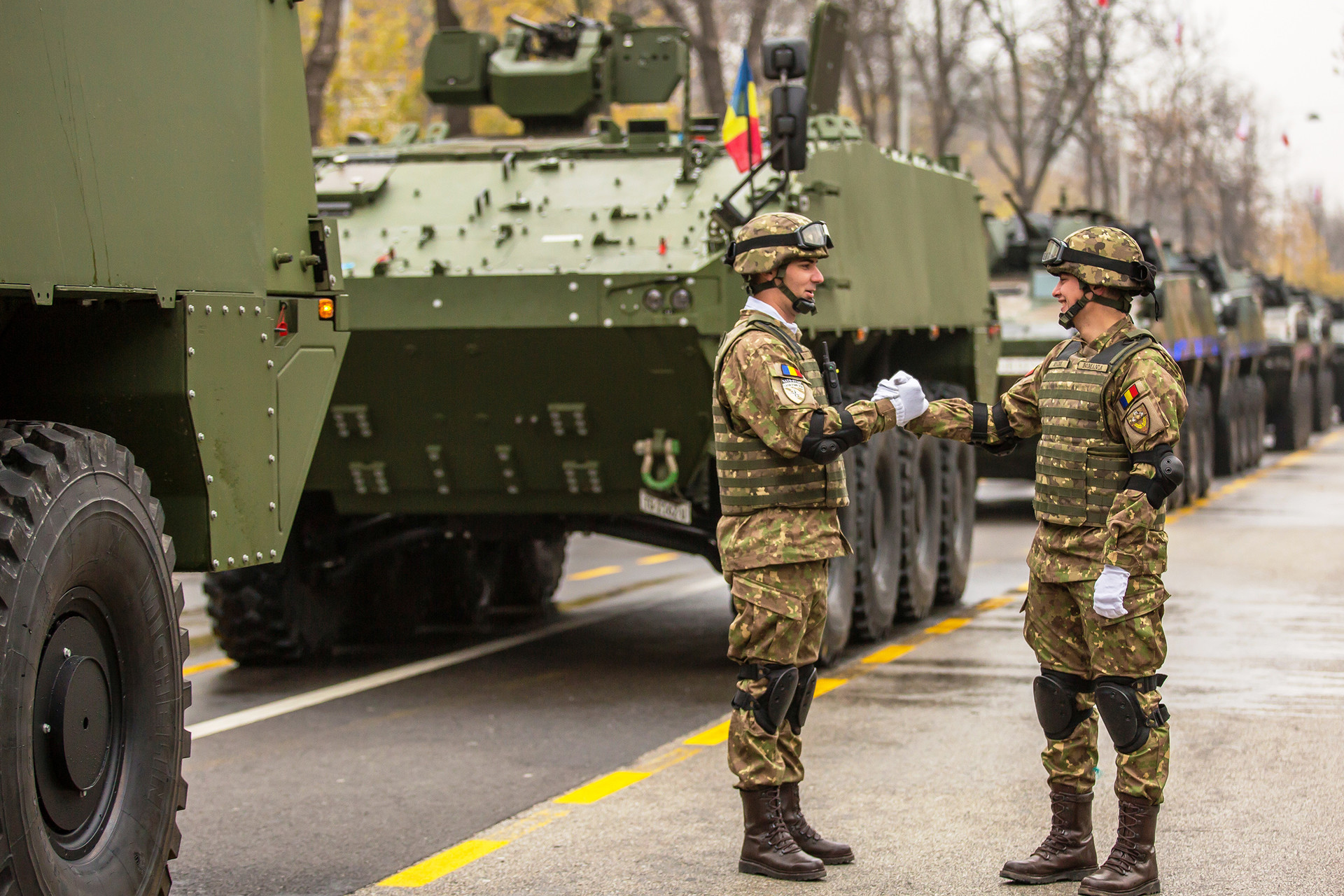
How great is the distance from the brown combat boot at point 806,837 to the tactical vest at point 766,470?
2.72 feet

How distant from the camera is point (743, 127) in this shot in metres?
8.88

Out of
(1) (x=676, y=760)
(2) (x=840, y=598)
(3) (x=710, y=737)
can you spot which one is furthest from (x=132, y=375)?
(2) (x=840, y=598)

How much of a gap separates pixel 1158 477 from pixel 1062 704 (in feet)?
2.30

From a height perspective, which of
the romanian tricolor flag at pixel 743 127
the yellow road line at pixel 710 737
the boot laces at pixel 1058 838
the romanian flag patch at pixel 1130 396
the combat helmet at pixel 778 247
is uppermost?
the romanian tricolor flag at pixel 743 127

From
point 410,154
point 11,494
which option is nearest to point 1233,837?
point 11,494

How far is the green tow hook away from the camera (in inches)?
332

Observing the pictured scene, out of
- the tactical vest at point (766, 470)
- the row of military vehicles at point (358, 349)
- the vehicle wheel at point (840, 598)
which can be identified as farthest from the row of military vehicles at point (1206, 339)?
the tactical vest at point (766, 470)

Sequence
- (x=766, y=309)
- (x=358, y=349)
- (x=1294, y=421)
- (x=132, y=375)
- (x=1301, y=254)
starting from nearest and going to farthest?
(x=132, y=375)
(x=766, y=309)
(x=358, y=349)
(x=1294, y=421)
(x=1301, y=254)

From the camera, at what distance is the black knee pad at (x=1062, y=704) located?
5328 millimetres

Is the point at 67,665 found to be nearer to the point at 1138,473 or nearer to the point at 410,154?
the point at 1138,473

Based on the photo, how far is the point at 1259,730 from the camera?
7402mm

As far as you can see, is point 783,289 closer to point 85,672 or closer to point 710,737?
point 85,672

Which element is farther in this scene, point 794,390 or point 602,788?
point 602,788

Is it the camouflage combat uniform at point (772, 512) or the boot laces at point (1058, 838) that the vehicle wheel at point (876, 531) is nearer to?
the camouflage combat uniform at point (772, 512)
